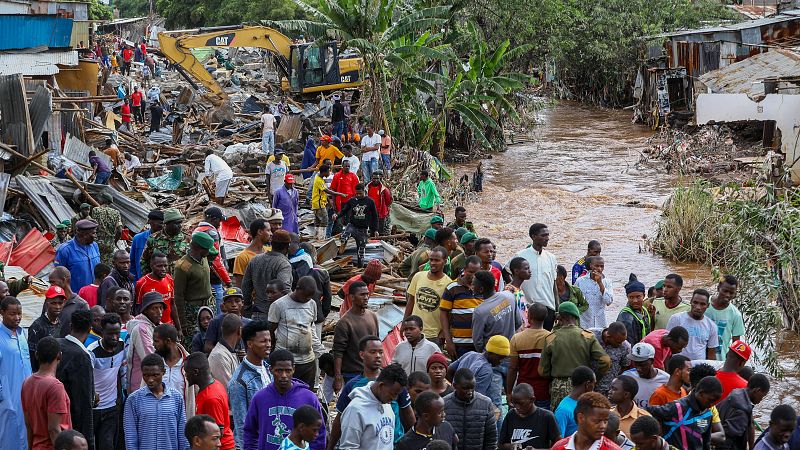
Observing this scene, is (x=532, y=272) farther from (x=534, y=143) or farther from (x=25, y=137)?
(x=534, y=143)

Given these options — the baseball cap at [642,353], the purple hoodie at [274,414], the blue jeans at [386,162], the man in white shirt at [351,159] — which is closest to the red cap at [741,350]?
the baseball cap at [642,353]

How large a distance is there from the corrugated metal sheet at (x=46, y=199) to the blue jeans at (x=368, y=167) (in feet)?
20.7

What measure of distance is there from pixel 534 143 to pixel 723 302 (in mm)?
23659

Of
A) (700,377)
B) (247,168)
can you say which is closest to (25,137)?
(247,168)

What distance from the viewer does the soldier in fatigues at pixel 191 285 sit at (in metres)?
8.77

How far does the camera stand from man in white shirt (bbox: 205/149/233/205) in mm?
17312

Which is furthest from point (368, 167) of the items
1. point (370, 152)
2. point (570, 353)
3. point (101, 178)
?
point (570, 353)

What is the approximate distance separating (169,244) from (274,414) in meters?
3.57

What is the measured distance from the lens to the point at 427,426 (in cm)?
618

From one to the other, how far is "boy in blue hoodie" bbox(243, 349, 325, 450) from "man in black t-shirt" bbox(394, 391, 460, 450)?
53cm

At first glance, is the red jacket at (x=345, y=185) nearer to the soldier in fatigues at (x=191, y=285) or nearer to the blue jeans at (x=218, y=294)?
the blue jeans at (x=218, y=294)

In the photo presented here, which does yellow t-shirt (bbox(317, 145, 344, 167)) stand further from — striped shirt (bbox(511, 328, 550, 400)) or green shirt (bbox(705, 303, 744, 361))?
striped shirt (bbox(511, 328, 550, 400))

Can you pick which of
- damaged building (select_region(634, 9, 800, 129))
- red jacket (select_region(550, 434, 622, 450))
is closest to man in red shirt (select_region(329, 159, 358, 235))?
red jacket (select_region(550, 434, 622, 450))

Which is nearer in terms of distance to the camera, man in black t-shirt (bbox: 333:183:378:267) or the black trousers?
the black trousers
